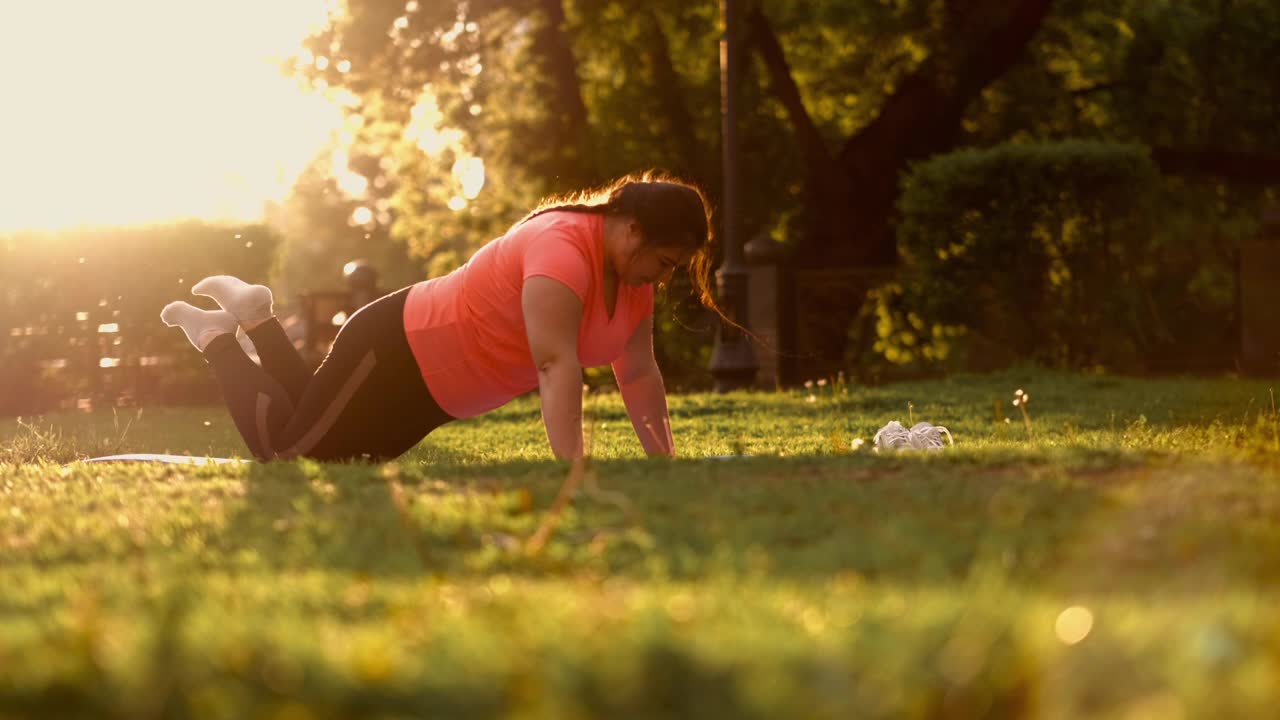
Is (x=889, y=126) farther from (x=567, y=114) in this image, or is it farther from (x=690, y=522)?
(x=690, y=522)

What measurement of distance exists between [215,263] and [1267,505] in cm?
1463

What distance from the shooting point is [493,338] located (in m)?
6.19

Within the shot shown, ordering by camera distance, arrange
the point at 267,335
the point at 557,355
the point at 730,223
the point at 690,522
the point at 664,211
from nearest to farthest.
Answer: the point at 690,522
the point at 557,355
the point at 664,211
the point at 267,335
the point at 730,223

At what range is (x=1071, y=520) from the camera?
3.64 metres

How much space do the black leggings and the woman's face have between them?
1188 millimetres

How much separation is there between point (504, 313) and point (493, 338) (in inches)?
6.7

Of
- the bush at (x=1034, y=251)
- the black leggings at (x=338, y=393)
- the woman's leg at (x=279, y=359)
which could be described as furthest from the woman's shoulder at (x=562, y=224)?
the bush at (x=1034, y=251)

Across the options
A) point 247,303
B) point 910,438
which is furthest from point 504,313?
point 910,438

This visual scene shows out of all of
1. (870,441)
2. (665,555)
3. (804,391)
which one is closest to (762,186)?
(804,391)

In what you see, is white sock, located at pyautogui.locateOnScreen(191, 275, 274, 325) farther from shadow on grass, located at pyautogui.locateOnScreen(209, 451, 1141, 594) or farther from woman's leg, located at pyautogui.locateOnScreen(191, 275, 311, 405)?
shadow on grass, located at pyautogui.locateOnScreen(209, 451, 1141, 594)

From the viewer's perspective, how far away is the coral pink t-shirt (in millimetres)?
5688

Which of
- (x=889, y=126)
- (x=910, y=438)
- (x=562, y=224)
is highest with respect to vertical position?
(x=889, y=126)

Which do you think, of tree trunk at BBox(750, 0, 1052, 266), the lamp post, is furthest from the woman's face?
tree trunk at BBox(750, 0, 1052, 266)

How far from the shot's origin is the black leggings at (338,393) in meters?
6.46
